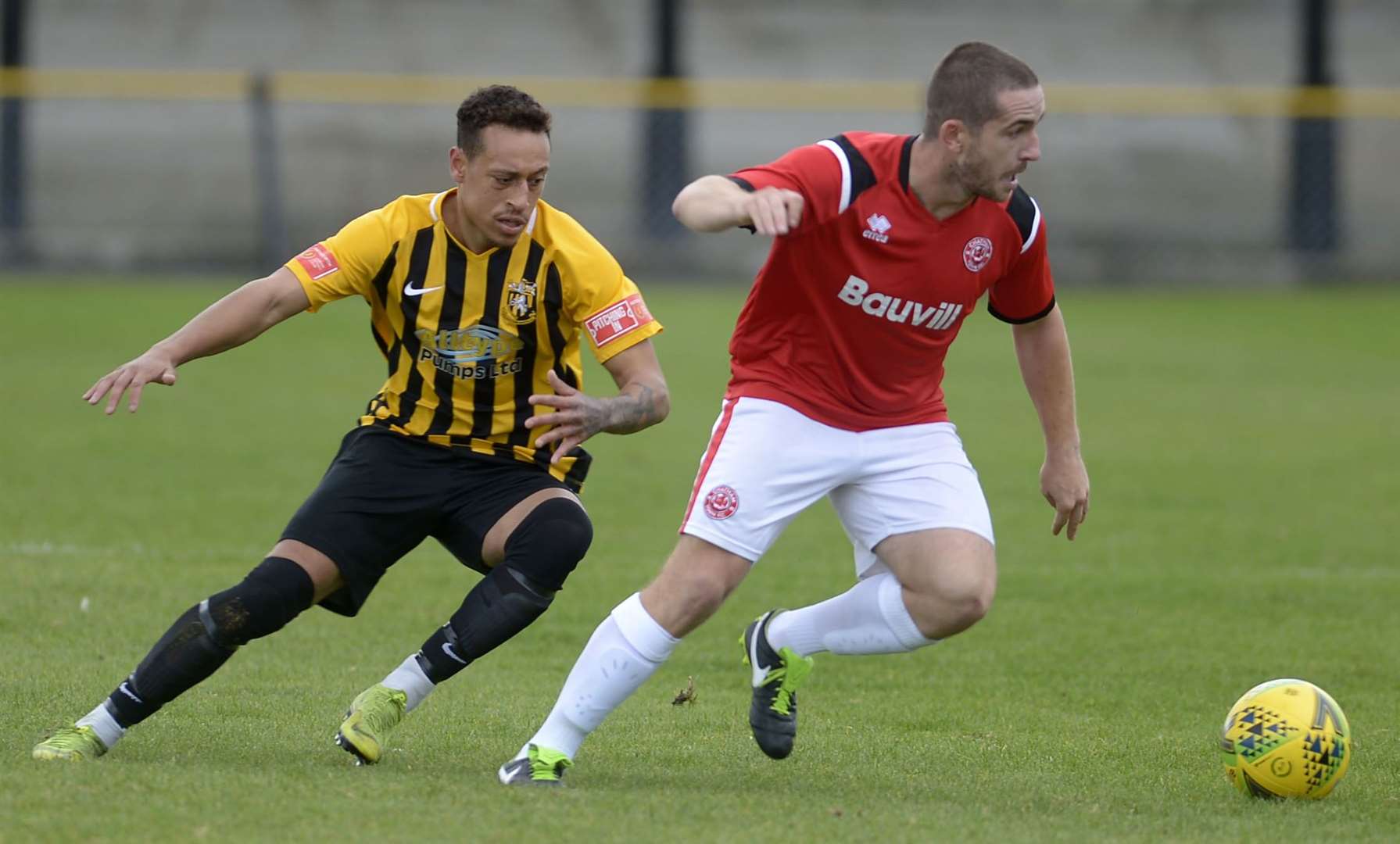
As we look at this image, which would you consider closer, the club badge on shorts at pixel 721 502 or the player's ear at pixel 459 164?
the club badge on shorts at pixel 721 502

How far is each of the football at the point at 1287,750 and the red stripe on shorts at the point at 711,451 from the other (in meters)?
1.57

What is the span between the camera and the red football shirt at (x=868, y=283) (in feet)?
14.9

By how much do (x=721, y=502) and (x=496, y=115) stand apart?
1221 millimetres

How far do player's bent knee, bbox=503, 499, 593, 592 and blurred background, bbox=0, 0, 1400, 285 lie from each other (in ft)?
46.8

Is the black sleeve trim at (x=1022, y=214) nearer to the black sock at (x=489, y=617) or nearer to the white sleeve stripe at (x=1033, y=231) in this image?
the white sleeve stripe at (x=1033, y=231)

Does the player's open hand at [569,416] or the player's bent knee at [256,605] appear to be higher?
the player's open hand at [569,416]

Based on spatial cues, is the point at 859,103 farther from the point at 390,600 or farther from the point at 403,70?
the point at 390,600

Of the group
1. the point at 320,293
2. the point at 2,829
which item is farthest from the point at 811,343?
the point at 2,829

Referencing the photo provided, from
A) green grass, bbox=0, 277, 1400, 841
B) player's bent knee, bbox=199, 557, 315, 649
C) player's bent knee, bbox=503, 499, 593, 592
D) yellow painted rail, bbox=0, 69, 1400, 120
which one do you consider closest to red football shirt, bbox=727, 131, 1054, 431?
player's bent knee, bbox=503, 499, 593, 592

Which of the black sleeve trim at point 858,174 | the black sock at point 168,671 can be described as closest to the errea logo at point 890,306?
the black sleeve trim at point 858,174

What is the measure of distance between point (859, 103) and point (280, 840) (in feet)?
52.3

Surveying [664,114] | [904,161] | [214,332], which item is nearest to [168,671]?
[214,332]

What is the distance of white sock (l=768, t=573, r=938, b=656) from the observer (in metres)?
4.64

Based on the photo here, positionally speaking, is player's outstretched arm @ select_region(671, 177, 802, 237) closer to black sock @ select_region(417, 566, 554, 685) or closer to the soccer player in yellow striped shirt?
the soccer player in yellow striped shirt
